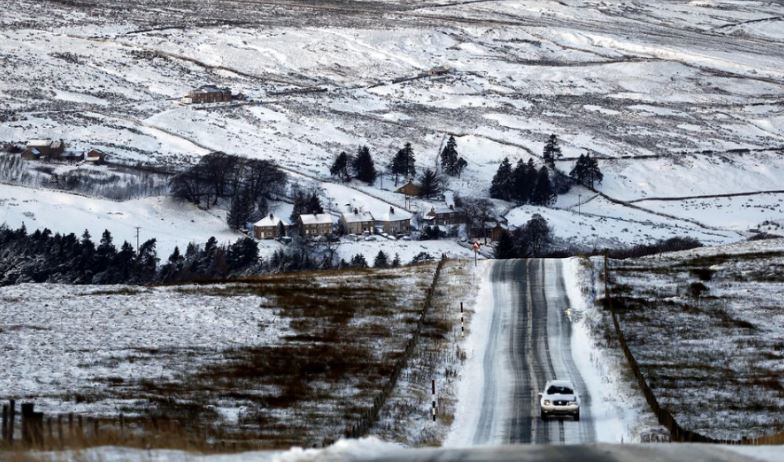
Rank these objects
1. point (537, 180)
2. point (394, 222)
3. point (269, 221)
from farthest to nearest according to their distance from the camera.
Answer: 1. point (537, 180)
2. point (394, 222)
3. point (269, 221)

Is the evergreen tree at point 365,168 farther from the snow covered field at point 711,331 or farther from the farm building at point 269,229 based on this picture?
the snow covered field at point 711,331

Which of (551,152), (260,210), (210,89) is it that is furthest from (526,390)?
(210,89)

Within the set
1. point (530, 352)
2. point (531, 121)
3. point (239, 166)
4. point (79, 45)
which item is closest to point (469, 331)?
point (530, 352)

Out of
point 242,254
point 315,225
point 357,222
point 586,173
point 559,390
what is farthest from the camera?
point 586,173

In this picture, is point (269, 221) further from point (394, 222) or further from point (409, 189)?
point (409, 189)

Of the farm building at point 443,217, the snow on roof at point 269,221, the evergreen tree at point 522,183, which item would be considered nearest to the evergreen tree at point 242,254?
the snow on roof at point 269,221

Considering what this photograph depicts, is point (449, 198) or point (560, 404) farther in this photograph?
point (449, 198)

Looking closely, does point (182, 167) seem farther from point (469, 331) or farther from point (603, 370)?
point (603, 370)
